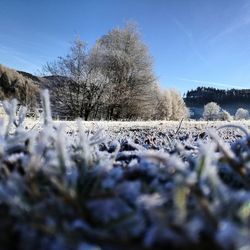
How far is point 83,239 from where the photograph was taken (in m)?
0.47

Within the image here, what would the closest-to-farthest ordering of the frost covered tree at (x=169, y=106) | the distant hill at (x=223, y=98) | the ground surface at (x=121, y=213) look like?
the ground surface at (x=121, y=213)
the frost covered tree at (x=169, y=106)
the distant hill at (x=223, y=98)

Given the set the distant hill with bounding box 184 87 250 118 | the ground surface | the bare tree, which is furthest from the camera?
the distant hill with bounding box 184 87 250 118

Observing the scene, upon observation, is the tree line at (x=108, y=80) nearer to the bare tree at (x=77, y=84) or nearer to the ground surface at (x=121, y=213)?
the bare tree at (x=77, y=84)

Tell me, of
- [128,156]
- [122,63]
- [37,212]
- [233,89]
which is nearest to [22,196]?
[37,212]

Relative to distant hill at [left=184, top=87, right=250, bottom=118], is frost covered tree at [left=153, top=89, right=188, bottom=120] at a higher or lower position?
lower

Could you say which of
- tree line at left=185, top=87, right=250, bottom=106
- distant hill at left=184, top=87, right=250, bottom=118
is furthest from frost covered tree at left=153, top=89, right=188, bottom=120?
tree line at left=185, top=87, right=250, bottom=106

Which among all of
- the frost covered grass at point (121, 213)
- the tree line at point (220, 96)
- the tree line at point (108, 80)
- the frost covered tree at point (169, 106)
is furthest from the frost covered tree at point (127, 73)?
the tree line at point (220, 96)

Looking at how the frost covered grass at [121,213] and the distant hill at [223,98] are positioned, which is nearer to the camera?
the frost covered grass at [121,213]

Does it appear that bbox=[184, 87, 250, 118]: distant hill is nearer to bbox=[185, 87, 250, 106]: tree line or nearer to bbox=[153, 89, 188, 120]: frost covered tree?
bbox=[185, 87, 250, 106]: tree line

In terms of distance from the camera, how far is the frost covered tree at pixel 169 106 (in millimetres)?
47625

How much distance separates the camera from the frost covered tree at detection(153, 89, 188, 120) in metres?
47.6

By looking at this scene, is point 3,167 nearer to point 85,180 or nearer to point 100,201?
point 85,180

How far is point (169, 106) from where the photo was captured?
50.7 metres

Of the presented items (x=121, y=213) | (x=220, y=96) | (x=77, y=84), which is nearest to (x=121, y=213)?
(x=121, y=213)
